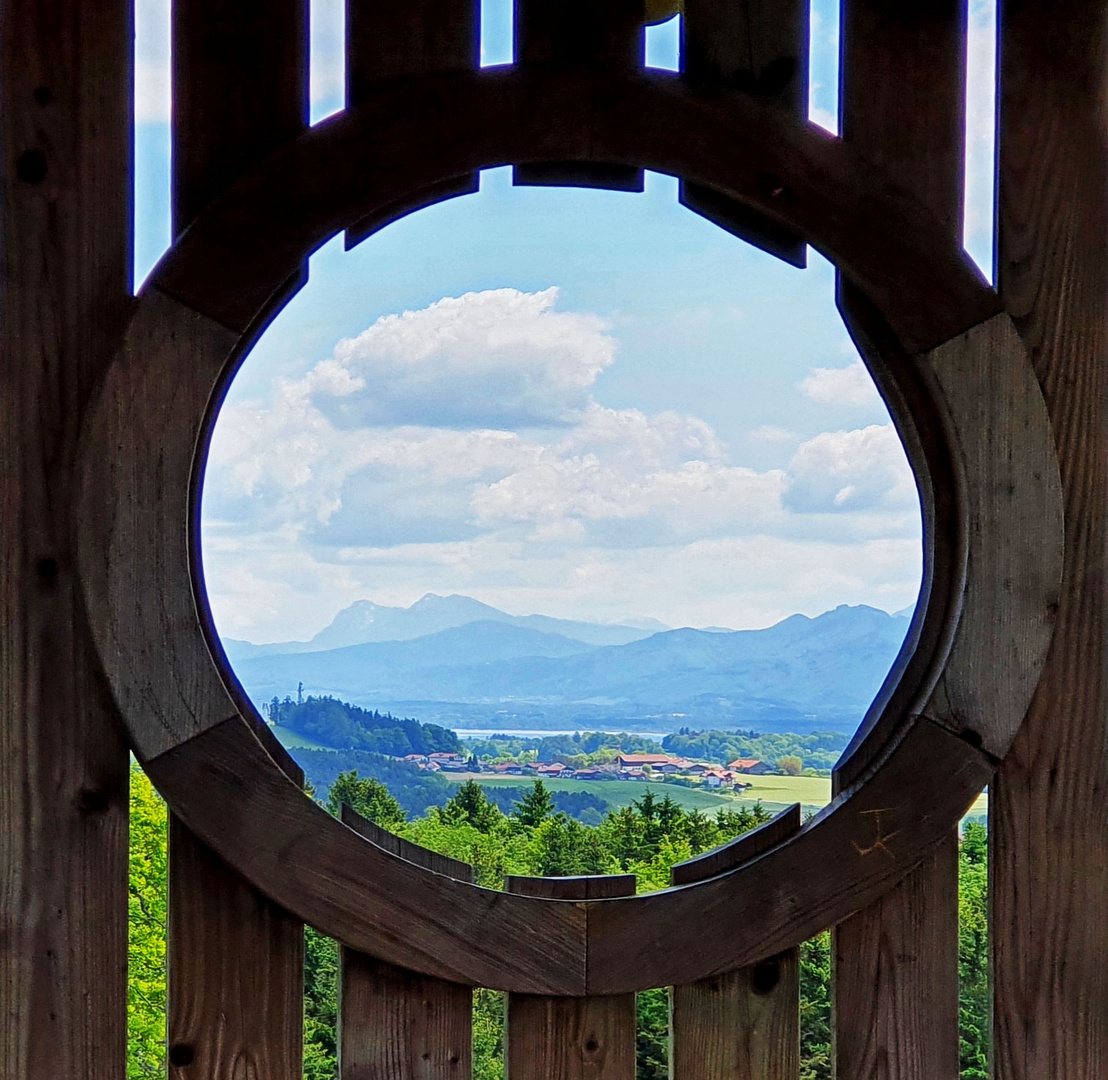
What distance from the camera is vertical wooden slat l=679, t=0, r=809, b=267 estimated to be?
1.00 m

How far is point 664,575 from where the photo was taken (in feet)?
11.4

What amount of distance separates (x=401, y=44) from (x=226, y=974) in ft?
2.84

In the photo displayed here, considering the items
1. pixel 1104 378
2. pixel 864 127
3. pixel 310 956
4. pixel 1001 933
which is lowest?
pixel 310 956

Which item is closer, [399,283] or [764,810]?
[399,283]

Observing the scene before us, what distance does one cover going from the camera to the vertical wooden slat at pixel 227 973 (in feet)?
3.04

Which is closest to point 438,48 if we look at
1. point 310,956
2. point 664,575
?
point 664,575

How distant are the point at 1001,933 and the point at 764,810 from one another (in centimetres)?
202

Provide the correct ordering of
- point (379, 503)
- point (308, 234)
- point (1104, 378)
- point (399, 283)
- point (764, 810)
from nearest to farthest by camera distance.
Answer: point (308, 234) → point (1104, 378) → point (399, 283) → point (764, 810) → point (379, 503)

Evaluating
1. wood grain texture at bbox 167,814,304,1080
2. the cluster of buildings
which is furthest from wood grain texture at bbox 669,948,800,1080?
the cluster of buildings

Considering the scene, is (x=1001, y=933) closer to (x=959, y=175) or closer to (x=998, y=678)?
(x=998, y=678)

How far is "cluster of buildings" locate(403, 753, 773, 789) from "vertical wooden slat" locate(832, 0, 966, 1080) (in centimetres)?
131

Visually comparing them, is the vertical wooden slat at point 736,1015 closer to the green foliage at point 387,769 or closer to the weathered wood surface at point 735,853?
the weathered wood surface at point 735,853

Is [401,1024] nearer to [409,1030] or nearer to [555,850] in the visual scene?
[409,1030]

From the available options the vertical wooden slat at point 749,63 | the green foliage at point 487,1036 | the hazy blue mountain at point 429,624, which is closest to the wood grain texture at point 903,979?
the vertical wooden slat at point 749,63
